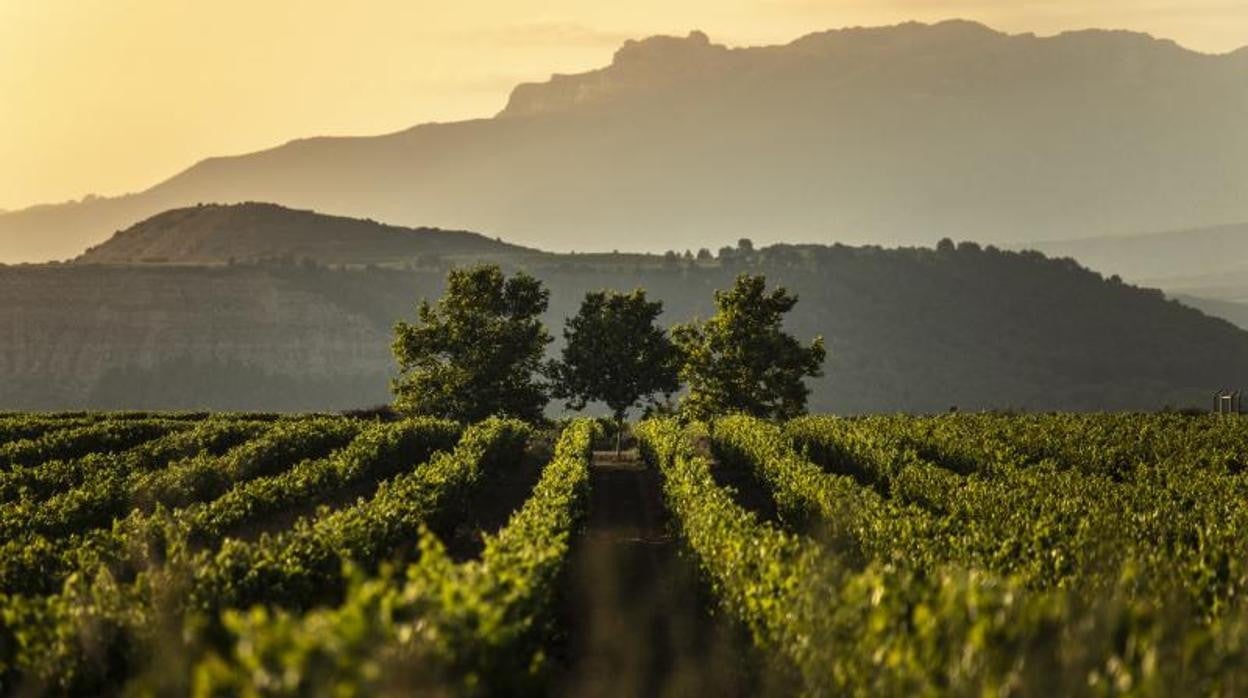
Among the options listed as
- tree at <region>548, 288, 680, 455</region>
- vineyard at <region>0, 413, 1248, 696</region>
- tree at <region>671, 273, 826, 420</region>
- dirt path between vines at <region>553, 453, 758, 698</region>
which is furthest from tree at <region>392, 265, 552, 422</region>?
dirt path between vines at <region>553, 453, 758, 698</region>

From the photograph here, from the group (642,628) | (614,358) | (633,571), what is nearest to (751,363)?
(614,358)

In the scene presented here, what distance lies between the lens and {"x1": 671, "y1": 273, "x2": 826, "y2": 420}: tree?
90.6 meters

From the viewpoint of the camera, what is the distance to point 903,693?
1292cm

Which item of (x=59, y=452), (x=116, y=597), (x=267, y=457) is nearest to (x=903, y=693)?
(x=116, y=597)

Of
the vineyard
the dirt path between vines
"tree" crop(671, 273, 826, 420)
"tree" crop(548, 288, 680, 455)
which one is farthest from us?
"tree" crop(671, 273, 826, 420)

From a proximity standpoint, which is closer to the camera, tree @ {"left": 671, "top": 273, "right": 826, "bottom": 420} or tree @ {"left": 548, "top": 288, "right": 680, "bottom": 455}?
tree @ {"left": 548, "top": 288, "right": 680, "bottom": 455}

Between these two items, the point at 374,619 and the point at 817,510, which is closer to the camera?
the point at 374,619

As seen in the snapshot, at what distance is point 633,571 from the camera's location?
3303 centimetres

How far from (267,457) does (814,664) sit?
122 feet

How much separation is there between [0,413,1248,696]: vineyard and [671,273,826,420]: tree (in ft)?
111

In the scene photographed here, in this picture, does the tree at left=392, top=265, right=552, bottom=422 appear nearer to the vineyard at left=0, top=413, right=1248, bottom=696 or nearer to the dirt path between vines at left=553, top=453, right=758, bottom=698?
the vineyard at left=0, top=413, right=1248, bottom=696

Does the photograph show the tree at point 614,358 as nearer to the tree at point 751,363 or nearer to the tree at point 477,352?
the tree at point 477,352

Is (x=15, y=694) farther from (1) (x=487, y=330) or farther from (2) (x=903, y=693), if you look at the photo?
(1) (x=487, y=330)

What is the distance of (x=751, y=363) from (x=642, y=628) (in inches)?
2630
